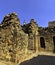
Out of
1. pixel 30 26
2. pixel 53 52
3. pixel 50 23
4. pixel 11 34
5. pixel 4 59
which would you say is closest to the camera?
pixel 4 59

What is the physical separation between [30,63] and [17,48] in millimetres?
2301

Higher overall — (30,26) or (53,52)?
(30,26)

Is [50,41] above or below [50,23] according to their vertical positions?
below

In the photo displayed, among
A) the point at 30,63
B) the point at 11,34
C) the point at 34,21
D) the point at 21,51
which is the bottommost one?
the point at 30,63

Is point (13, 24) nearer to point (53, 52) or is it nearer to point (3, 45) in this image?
point (3, 45)

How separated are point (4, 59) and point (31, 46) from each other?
11.0m

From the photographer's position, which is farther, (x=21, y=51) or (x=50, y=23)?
(x=50, y=23)

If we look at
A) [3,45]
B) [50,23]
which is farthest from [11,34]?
[50,23]

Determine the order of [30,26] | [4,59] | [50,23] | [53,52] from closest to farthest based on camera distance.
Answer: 1. [4,59]
2. [53,52]
3. [30,26]
4. [50,23]

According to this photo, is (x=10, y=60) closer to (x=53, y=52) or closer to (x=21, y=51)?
(x=21, y=51)

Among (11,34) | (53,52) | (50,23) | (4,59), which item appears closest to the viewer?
(4,59)

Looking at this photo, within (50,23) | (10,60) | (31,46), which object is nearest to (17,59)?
(10,60)

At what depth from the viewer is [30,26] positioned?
3128 cm

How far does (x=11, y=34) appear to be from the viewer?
1941 cm
